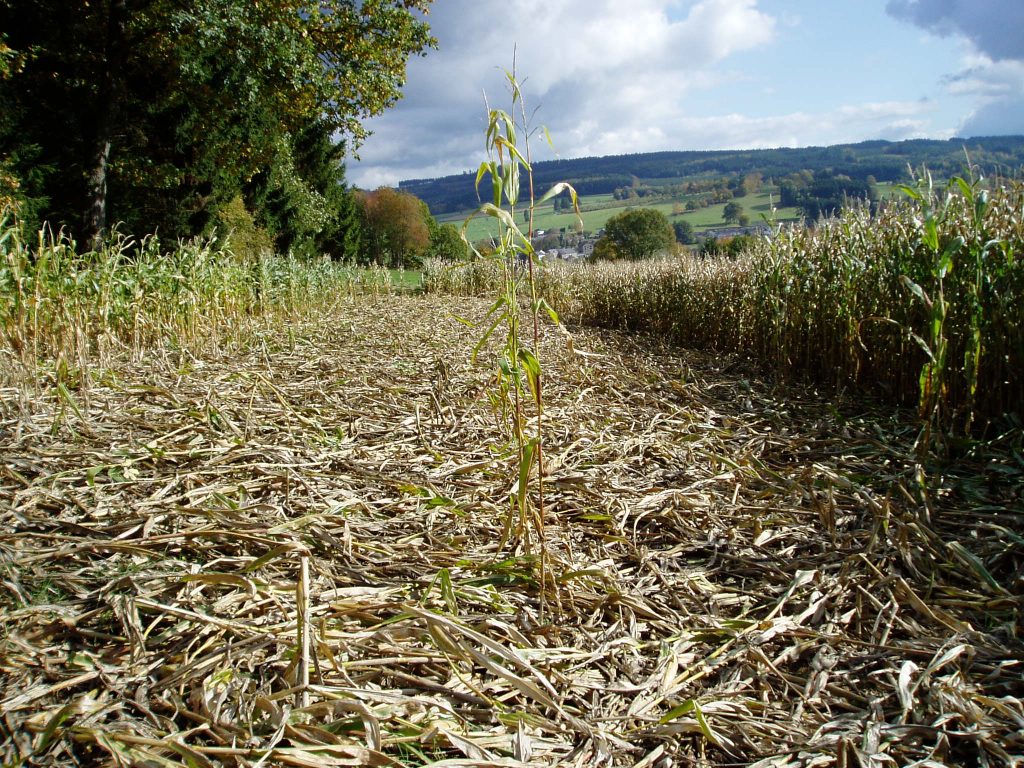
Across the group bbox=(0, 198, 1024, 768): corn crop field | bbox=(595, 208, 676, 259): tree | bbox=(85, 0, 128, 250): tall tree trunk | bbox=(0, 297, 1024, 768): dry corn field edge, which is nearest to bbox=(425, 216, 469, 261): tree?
bbox=(595, 208, 676, 259): tree

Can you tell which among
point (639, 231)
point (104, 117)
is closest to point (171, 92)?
point (104, 117)

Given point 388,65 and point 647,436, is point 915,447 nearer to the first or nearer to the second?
point 647,436

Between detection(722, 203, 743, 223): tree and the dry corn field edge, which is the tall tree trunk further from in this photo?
detection(722, 203, 743, 223): tree

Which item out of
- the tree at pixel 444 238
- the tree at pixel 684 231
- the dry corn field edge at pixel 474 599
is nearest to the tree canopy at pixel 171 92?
the dry corn field edge at pixel 474 599

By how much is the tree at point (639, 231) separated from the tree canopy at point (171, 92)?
22.8m

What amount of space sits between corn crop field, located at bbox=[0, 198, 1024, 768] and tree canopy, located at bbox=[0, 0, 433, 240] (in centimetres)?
828

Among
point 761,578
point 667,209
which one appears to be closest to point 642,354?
point 761,578

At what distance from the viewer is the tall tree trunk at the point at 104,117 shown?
10.6m

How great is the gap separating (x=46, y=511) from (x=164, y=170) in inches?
520

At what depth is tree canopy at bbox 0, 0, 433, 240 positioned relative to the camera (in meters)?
10.4

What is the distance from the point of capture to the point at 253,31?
9992 mm

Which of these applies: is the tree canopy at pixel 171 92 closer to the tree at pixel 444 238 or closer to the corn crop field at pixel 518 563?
the corn crop field at pixel 518 563

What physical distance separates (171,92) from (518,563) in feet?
46.8

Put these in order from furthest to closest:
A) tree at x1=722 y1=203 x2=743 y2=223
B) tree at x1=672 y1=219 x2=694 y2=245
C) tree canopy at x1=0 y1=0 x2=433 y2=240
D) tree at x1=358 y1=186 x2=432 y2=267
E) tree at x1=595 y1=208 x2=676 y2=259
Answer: tree at x1=358 y1=186 x2=432 y2=267, tree at x1=595 y1=208 x2=676 y2=259, tree at x1=672 y1=219 x2=694 y2=245, tree at x1=722 y1=203 x2=743 y2=223, tree canopy at x1=0 y1=0 x2=433 y2=240
